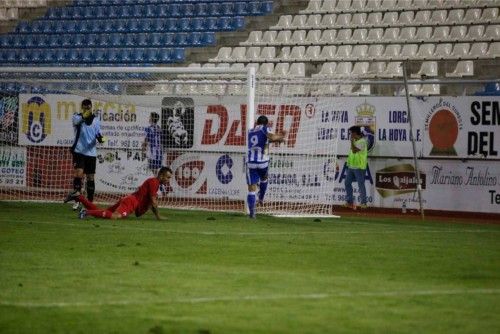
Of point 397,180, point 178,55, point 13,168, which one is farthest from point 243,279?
point 178,55

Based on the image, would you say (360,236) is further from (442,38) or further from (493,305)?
(442,38)

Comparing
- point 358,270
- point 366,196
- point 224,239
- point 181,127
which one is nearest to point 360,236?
point 224,239

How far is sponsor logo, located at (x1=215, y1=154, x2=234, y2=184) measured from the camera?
86.2ft

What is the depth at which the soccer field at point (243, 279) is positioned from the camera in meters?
9.48

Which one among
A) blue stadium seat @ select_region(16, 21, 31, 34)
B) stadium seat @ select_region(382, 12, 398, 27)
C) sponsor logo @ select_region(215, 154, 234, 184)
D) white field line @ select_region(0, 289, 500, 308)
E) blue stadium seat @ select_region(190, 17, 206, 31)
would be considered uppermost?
blue stadium seat @ select_region(16, 21, 31, 34)

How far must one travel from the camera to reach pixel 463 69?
2731 centimetres

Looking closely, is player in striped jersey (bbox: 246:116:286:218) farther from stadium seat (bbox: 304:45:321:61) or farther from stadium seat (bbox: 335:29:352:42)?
stadium seat (bbox: 335:29:352:42)

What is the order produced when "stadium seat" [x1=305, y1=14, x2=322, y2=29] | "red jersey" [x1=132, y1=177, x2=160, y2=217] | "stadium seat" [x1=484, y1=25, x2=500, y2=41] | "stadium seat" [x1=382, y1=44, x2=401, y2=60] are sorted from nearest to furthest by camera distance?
"red jersey" [x1=132, y1=177, x2=160, y2=217]
"stadium seat" [x1=484, y1=25, x2=500, y2=41]
"stadium seat" [x1=382, y1=44, x2=401, y2=60]
"stadium seat" [x1=305, y1=14, x2=322, y2=29]

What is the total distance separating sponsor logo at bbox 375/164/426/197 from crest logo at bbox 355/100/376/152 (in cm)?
67

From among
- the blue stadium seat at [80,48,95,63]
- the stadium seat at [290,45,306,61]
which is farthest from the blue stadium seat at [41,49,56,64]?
the stadium seat at [290,45,306,61]

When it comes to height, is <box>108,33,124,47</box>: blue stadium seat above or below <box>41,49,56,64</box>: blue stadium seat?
above

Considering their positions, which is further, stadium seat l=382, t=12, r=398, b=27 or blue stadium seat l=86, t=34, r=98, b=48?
blue stadium seat l=86, t=34, r=98, b=48

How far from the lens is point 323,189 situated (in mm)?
24781

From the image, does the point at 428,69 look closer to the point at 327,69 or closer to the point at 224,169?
the point at 327,69
